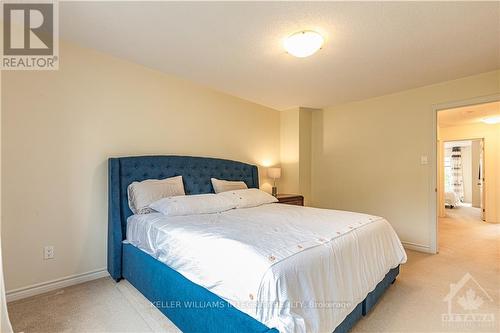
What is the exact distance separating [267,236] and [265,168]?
9.52ft

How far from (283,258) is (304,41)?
5.92 feet

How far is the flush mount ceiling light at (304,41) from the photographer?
210 cm

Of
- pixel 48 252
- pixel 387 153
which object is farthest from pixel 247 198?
pixel 387 153

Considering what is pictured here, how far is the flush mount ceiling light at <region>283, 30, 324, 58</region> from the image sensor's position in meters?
2.10

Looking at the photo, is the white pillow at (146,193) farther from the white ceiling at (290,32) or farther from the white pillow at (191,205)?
the white ceiling at (290,32)

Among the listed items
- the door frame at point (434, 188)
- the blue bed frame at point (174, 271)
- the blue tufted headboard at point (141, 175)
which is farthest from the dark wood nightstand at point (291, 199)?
the door frame at point (434, 188)

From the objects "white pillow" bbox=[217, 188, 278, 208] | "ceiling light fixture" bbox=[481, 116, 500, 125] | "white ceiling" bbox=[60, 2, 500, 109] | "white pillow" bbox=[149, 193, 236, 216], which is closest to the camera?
"white ceiling" bbox=[60, 2, 500, 109]

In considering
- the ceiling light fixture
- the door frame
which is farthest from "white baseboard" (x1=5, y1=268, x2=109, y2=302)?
the ceiling light fixture

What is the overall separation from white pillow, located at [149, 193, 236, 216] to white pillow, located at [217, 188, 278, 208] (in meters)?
0.12

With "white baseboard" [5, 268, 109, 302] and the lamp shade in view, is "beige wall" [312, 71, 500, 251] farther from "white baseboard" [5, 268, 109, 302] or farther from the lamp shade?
"white baseboard" [5, 268, 109, 302]

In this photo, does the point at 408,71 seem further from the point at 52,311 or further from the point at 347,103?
the point at 52,311

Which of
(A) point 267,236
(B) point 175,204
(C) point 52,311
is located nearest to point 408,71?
(A) point 267,236

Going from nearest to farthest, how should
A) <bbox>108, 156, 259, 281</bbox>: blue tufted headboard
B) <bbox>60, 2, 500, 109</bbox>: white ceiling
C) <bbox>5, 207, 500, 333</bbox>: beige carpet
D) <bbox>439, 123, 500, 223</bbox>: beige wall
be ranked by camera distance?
<bbox>5, 207, 500, 333</bbox>: beige carpet
<bbox>60, 2, 500, 109</bbox>: white ceiling
<bbox>108, 156, 259, 281</bbox>: blue tufted headboard
<bbox>439, 123, 500, 223</bbox>: beige wall

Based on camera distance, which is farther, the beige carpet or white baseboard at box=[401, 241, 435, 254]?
white baseboard at box=[401, 241, 435, 254]
